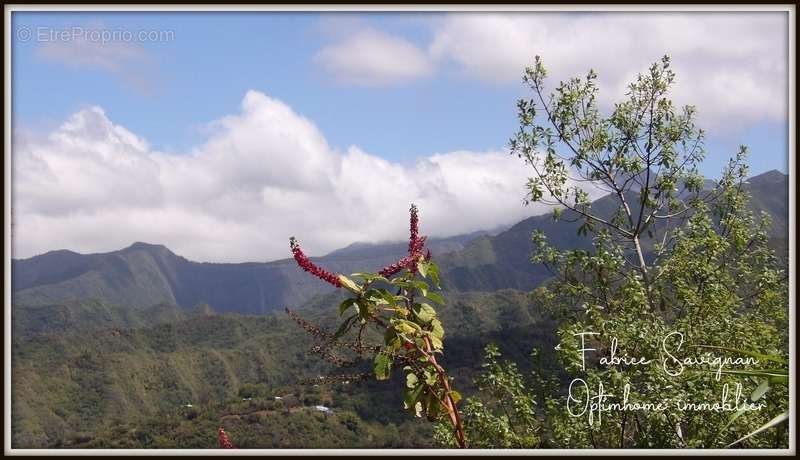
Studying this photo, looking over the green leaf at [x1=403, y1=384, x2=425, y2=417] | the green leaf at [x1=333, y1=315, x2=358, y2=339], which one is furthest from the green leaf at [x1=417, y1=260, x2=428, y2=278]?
the green leaf at [x1=403, y1=384, x2=425, y2=417]

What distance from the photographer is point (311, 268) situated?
9.02 feet

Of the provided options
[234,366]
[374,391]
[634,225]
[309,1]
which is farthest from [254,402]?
[309,1]

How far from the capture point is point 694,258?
10.6m

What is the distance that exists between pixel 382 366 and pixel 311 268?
51 centimetres

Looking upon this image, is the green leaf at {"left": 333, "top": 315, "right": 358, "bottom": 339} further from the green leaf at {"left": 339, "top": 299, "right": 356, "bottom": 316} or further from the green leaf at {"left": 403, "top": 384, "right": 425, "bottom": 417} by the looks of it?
the green leaf at {"left": 403, "top": 384, "right": 425, "bottom": 417}

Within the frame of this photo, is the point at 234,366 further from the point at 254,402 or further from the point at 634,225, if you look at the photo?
the point at 634,225

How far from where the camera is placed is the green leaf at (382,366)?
286 centimetres

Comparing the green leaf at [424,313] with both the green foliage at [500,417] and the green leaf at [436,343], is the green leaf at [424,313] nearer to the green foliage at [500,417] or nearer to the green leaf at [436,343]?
the green leaf at [436,343]

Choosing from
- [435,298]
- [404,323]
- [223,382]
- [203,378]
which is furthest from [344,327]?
[203,378]

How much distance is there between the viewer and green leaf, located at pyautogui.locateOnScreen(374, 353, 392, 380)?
2.86 m

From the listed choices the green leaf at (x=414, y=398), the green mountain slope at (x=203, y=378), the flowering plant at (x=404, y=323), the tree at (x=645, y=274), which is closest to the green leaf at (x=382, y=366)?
the flowering plant at (x=404, y=323)

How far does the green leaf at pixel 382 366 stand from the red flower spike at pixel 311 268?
0.38 metres

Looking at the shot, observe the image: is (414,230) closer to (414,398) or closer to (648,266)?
(414,398)

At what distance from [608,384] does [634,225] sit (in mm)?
5205
